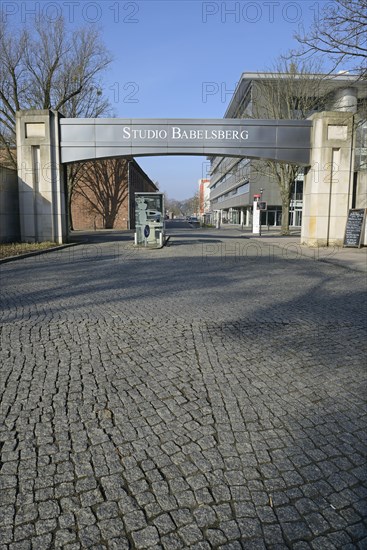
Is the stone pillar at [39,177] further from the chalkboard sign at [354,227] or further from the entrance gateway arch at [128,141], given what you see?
Answer: the chalkboard sign at [354,227]

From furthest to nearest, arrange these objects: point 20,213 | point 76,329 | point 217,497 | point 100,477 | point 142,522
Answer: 1. point 20,213
2. point 76,329
3. point 100,477
4. point 217,497
5. point 142,522

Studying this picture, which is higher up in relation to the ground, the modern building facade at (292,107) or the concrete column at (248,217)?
the modern building facade at (292,107)

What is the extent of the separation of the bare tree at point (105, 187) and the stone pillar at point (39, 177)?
2104cm

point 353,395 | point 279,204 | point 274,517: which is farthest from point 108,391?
point 279,204

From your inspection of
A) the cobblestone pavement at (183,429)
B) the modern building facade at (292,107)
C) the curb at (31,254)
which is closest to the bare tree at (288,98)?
the modern building facade at (292,107)

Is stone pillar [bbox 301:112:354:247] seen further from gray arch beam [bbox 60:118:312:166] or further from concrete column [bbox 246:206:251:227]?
concrete column [bbox 246:206:251:227]

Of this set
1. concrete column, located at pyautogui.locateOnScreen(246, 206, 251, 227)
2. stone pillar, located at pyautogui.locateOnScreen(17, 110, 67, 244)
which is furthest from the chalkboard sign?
concrete column, located at pyautogui.locateOnScreen(246, 206, 251, 227)

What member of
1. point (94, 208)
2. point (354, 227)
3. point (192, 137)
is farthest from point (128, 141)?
point (94, 208)

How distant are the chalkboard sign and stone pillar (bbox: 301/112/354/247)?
1.17 ft

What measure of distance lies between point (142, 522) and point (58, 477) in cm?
62

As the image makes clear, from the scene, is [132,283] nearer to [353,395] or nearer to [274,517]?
[353,395]

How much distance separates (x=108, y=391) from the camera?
3436mm

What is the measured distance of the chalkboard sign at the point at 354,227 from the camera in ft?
57.9

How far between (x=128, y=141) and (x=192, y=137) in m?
3.01
